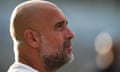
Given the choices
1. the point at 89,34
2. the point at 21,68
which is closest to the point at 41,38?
the point at 21,68

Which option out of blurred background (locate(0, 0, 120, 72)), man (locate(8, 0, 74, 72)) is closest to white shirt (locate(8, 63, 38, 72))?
man (locate(8, 0, 74, 72))

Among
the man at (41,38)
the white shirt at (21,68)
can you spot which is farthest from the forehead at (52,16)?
the white shirt at (21,68)

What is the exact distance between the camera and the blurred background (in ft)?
12.6

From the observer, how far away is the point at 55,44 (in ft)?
5.55

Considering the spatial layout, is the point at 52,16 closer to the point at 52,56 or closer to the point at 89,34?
the point at 52,56

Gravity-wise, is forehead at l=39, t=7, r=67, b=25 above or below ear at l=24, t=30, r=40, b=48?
above

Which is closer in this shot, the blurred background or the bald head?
the bald head

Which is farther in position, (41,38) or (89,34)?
(89,34)

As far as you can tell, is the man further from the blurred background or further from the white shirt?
the blurred background

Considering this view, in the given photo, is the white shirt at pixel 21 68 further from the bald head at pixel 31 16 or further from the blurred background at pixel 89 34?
the blurred background at pixel 89 34

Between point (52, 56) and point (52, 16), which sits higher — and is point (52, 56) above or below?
below

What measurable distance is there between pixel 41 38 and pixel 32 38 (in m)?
0.04

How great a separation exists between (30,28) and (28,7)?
9cm

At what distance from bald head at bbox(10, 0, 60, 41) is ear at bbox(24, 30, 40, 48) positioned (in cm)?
2
